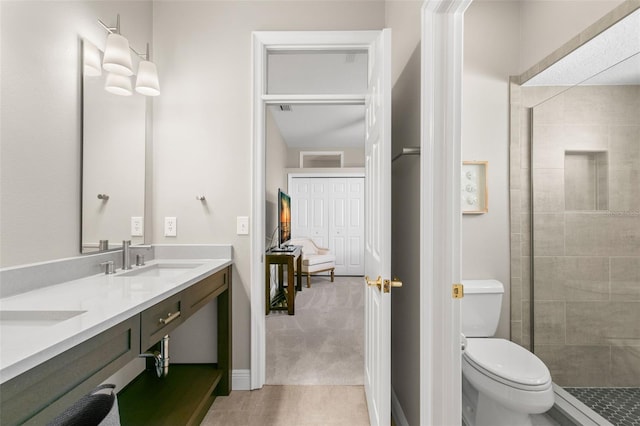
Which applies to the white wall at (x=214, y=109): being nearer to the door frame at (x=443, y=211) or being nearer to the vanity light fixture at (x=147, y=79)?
the vanity light fixture at (x=147, y=79)

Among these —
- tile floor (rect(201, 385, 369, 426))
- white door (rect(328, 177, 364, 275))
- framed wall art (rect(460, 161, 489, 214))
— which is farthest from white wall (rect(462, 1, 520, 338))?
white door (rect(328, 177, 364, 275))

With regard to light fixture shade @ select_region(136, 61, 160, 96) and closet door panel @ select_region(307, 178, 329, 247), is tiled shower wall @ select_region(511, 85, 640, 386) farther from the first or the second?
closet door panel @ select_region(307, 178, 329, 247)

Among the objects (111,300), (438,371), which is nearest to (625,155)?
(438,371)

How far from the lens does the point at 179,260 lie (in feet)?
→ 6.57

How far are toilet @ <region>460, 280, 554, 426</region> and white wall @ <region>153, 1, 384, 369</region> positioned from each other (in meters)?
1.38

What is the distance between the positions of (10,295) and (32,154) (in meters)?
0.55

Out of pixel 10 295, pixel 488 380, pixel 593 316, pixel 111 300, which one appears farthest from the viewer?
pixel 593 316

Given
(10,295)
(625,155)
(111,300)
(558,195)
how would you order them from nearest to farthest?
1. (111,300)
2. (10,295)
3. (625,155)
4. (558,195)

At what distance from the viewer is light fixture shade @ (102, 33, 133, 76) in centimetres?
156

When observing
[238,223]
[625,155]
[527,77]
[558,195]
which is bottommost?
[238,223]

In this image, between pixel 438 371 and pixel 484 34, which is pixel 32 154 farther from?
pixel 484 34

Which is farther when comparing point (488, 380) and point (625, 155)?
point (625, 155)

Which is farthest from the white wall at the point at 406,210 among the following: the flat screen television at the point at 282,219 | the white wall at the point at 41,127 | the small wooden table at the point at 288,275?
the flat screen television at the point at 282,219

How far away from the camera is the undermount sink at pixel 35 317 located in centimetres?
92
